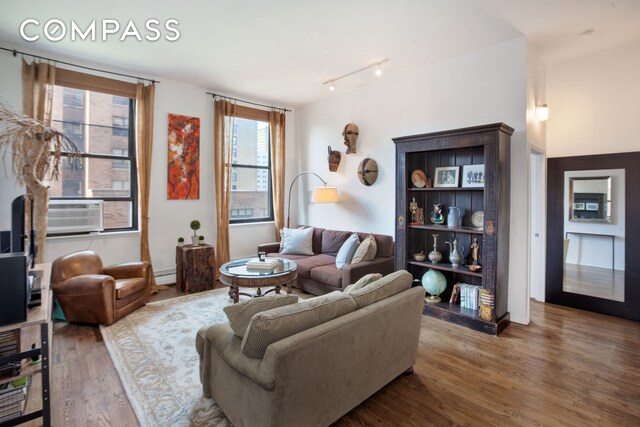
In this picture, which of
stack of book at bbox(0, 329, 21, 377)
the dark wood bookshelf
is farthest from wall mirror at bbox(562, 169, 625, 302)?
stack of book at bbox(0, 329, 21, 377)

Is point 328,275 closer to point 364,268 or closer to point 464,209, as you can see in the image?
point 364,268

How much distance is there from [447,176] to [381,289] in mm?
2222

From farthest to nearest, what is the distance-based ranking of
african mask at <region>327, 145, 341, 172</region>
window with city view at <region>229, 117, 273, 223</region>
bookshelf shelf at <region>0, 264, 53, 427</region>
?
1. window with city view at <region>229, 117, 273, 223</region>
2. african mask at <region>327, 145, 341, 172</region>
3. bookshelf shelf at <region>0, 264, 53, 427</region>

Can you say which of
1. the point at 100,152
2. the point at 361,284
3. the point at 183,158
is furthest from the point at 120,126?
the point at 361,284

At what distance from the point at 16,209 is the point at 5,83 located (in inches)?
82.7

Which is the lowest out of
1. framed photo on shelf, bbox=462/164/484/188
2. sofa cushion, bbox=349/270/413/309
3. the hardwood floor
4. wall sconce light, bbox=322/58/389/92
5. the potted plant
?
the hardwood floor

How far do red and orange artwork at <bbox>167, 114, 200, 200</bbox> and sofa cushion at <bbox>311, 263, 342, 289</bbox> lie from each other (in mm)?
2380

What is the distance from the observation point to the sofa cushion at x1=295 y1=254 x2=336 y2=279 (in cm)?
438

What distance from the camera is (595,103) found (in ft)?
13.0

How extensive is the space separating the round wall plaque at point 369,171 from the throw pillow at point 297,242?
4.04 feet

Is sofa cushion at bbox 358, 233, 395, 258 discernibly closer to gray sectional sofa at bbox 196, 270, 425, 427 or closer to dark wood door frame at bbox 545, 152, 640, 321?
dark wood door frame at bbox 545, 152, 640, 321

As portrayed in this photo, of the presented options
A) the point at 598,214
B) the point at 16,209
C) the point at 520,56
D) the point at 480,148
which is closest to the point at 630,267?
the point at 598,214

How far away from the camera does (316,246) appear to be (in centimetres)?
541

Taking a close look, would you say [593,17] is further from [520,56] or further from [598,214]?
[598,214]
